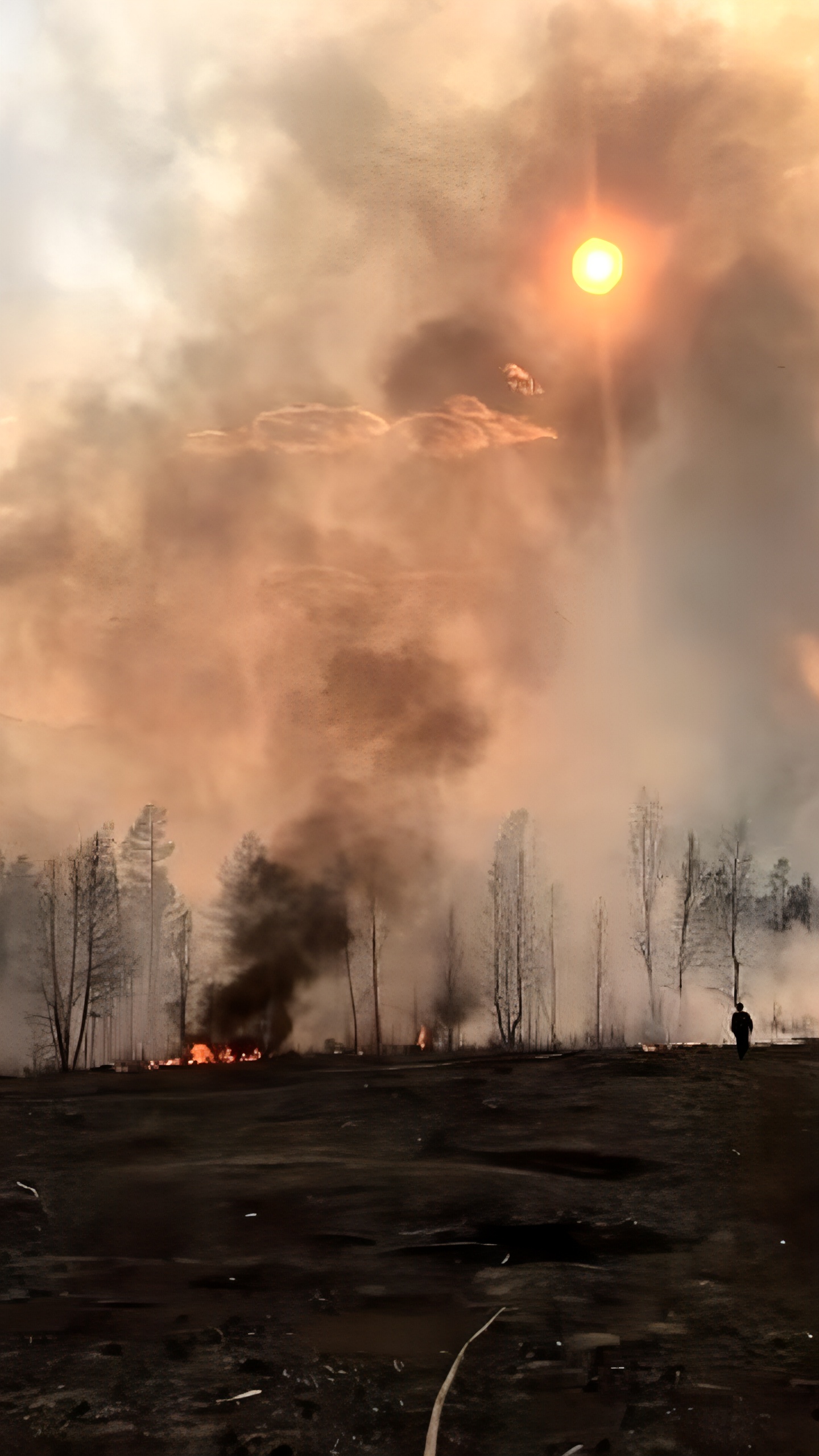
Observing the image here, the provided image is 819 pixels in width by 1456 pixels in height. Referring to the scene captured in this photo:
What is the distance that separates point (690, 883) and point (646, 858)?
235 centimetres

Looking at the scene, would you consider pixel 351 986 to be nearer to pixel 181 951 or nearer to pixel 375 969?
pixel 375 969

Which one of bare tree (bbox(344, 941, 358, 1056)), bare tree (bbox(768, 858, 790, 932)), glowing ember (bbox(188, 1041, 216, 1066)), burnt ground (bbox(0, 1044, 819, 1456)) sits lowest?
burnt ground (bbox(0, 1044, 819, 1456))

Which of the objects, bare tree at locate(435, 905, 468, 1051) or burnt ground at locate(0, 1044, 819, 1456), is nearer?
burnt ground at locate(0, 1044, 819, 1456)

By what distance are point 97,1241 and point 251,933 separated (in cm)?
3936

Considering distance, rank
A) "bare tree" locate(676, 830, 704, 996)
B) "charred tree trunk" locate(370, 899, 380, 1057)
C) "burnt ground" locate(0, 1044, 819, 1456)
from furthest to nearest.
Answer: "bare tree" locate(676, 830, 704, 996), "charred tree trunk" locate(370, 899, 380, 1057), "burnt ground" locate(0, 1044, 819, 1456)

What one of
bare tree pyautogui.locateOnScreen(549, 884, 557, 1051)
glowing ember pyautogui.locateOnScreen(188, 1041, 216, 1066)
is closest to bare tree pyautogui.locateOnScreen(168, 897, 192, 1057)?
glowing ember pyautogui.locateOnScreen(188, 1041, 216, 1066)

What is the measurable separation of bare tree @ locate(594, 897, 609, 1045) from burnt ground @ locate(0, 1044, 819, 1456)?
35.0 meters

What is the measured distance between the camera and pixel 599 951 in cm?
6234

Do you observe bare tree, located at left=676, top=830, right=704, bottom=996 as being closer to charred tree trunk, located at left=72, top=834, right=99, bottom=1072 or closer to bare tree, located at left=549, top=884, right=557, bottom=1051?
bare tree, located at left=549, top=884, right=557, bottom=1051

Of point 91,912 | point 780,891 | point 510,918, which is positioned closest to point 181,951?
point 91,912

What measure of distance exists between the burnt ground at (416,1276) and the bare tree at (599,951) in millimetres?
35040

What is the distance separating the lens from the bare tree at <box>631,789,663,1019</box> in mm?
60312

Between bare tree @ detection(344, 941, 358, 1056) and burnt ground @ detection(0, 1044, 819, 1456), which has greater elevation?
bare tree @ detection(344, 941, 358, 1056)

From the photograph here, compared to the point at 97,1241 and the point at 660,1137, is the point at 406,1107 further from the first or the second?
the point at 97,1241
